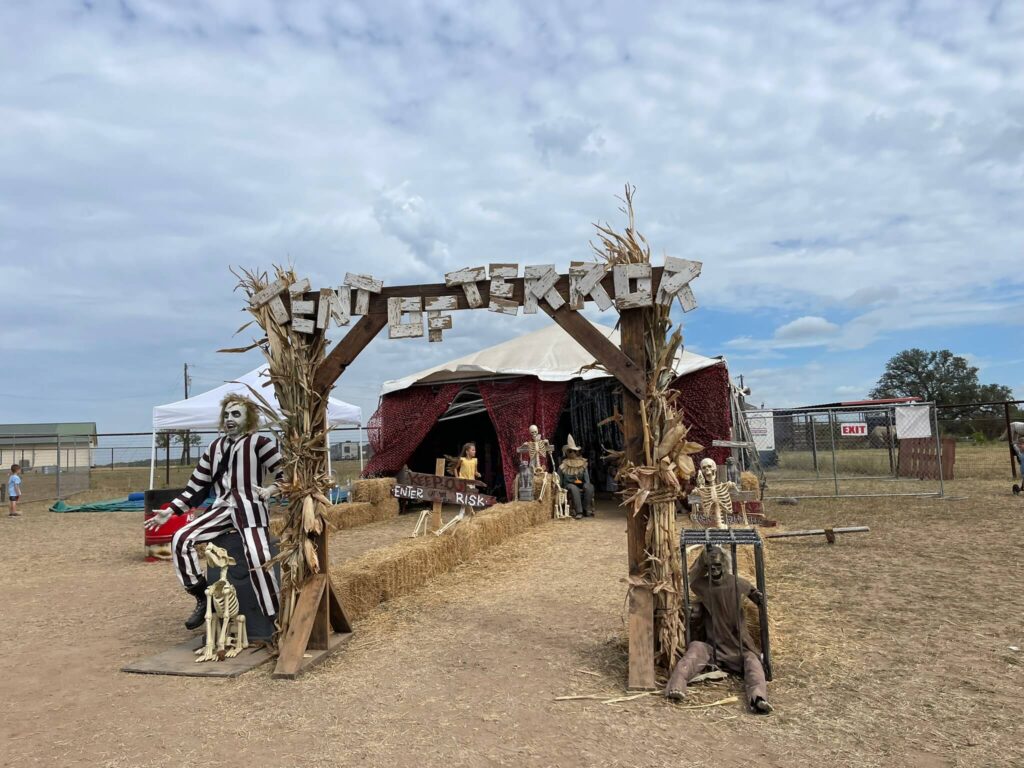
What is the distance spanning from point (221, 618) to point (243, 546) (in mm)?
483

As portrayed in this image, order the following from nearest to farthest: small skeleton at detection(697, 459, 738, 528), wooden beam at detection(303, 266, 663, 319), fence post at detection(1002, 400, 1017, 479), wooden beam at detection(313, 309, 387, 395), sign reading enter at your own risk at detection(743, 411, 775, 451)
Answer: wooden beam at detection(303, 266, 663, 319) → wooden beam at detection(313, 309, 387, 395) → small skeleton at detection(697, 459, 738, 528) → fence post at detection(1002, 400, 1017, 479) → sign reading enter at your own risk at detection(743, 411, 775, 451)

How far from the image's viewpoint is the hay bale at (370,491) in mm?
13430

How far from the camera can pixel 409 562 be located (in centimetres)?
698

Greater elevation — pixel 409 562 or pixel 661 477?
pixel 661 477

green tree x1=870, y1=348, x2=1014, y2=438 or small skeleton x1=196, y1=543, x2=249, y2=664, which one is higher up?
green tree x1=870, y1=348, x2=1014, y2=438

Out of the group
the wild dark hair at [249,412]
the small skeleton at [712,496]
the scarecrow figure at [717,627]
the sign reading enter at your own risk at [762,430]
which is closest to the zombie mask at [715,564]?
the scarecrow figure at [717,627]

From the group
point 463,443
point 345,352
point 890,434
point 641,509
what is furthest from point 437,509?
point 890,434

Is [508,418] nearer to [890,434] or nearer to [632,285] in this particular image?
[890,434]

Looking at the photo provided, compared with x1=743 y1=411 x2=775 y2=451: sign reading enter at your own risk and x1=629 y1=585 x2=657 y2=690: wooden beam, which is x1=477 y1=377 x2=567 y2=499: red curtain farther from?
x1=629 y1=585 x2=657 y2=690: wooden beam

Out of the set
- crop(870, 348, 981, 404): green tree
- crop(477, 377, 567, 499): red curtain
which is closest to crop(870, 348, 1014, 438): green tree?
crop(870, 348, 981, 404): green tree

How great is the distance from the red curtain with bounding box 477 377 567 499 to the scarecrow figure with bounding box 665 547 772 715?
9.18m

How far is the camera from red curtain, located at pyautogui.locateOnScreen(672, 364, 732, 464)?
1279 cm

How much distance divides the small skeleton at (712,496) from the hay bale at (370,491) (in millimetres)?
7393

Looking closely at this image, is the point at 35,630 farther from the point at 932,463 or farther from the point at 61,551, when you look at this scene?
the point at 932,463
